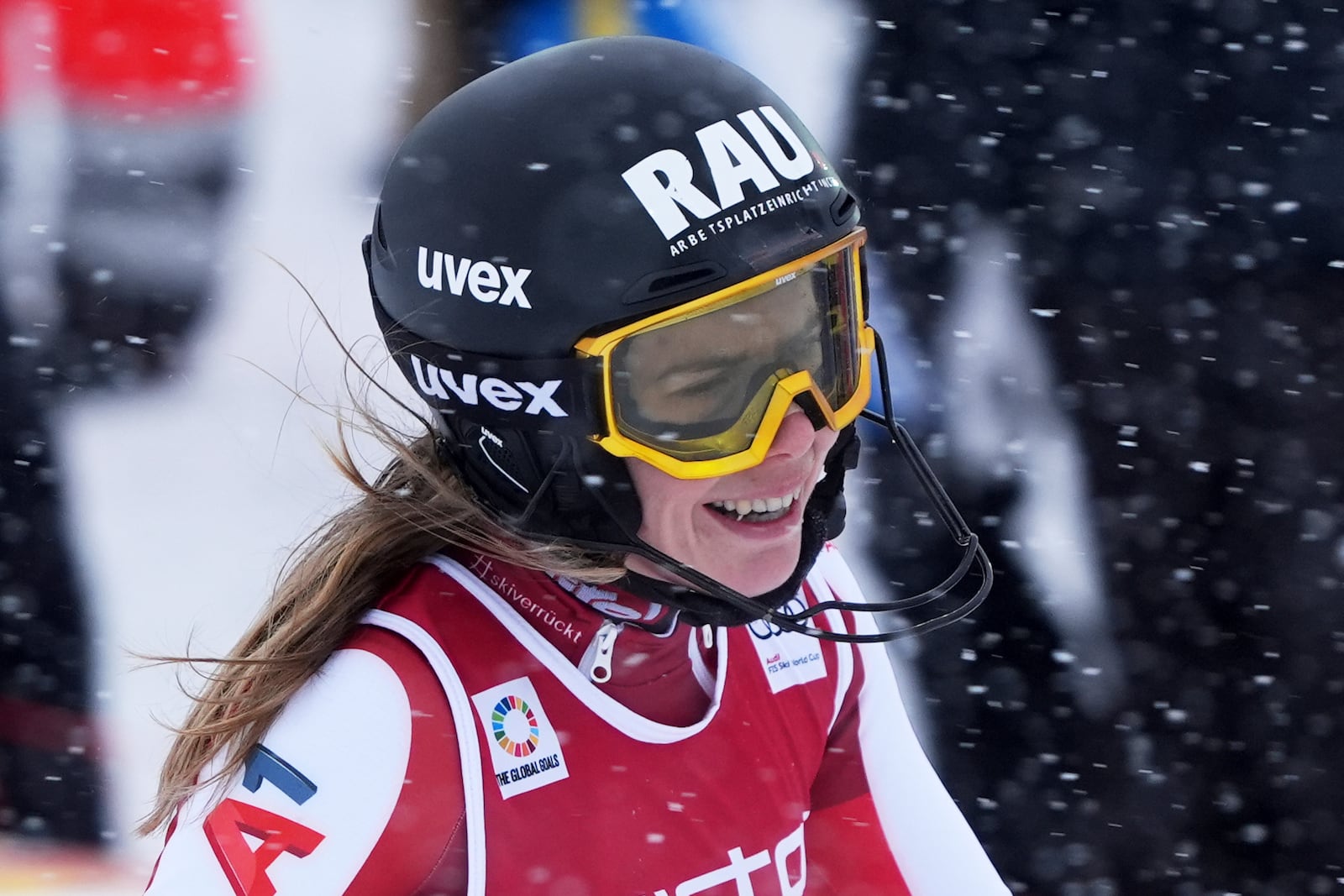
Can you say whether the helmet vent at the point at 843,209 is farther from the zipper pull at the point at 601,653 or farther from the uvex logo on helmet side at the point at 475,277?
the zipper pull at the point at 601,653

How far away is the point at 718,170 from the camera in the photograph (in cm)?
148

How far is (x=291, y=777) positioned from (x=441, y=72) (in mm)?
2186

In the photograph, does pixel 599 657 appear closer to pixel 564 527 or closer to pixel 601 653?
pixel 601 653

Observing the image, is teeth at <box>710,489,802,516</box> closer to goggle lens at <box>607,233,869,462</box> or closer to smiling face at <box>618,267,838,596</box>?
smiling face at <box>618,267,838,596</box>

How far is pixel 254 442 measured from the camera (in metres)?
3.02

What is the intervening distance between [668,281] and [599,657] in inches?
17.2

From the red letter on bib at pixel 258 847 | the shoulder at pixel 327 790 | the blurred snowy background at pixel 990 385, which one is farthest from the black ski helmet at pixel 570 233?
the blurred snowy background at pixel 990 385

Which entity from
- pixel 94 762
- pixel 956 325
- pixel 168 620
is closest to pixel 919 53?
pixel 956 325

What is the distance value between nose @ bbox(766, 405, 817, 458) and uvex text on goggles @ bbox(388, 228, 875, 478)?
13mm

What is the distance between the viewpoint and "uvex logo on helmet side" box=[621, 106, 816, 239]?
1.45m

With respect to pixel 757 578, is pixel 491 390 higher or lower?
higher

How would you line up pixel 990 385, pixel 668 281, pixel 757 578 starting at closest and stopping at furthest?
1. pixel 668 281
2. pixel 757 578
3. pixel 990 385

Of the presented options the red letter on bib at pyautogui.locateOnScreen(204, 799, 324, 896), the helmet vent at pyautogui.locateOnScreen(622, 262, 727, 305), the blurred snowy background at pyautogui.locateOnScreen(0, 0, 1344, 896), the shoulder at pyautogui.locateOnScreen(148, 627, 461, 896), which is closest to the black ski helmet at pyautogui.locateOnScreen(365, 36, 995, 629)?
the helmet vent at pyautogui.locateOnScreen(622, 262, 727, 305)

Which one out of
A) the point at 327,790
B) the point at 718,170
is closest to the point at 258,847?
the point at 327,790
